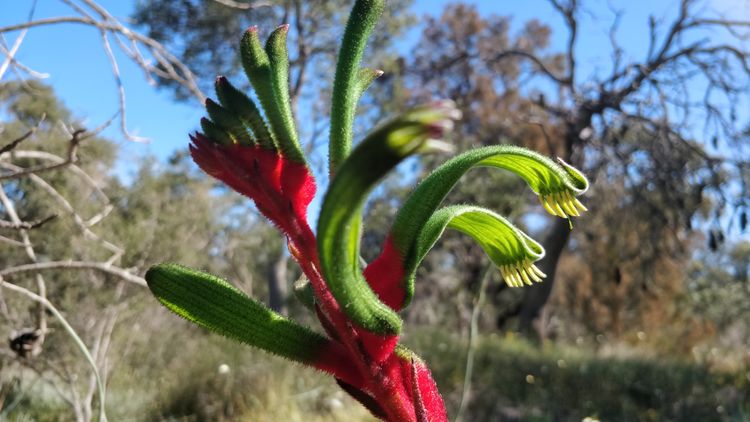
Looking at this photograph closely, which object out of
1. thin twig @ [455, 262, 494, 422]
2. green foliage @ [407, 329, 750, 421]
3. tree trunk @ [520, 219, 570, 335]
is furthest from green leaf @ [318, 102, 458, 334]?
tree trunk @ [520, 219, 570, 335]

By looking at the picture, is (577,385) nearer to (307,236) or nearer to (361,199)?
(307,236)

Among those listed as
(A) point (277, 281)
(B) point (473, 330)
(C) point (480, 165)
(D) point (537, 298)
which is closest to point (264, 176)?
(C) point (480, 165)

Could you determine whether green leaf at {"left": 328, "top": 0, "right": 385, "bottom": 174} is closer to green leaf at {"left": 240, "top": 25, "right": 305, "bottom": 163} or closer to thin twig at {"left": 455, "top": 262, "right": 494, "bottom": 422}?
green leaf at {"left": 240, "top": 25, "right": 305, "bottom": 163}

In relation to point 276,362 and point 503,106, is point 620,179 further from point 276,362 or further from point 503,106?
point 503,106

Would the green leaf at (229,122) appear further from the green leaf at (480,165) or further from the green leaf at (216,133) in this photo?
the green leaf at (480,165)

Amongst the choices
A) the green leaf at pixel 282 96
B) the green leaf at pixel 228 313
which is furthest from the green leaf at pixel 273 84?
the green leaf at pixel 228 313

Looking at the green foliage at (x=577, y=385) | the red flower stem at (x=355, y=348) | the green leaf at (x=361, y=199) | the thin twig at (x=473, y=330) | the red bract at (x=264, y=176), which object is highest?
the red bract at (x=264, y=176)
